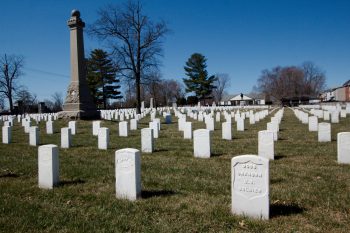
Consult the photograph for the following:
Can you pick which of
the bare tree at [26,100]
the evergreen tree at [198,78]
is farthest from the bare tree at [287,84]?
the bare tree at [26,100]

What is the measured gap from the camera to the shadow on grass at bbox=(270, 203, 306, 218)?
4551 millimetres

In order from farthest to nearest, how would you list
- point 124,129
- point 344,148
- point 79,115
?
1. point 79,115
2. point 124,129
3. point 344,148

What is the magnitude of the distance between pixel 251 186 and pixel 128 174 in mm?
2086

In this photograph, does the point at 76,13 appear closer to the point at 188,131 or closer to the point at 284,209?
the point at 188,131

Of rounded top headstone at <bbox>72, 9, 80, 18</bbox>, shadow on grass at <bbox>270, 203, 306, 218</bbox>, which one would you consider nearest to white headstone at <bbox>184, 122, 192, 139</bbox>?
shadow on grass at <bbox>270, 203, 306, 218</bbox>

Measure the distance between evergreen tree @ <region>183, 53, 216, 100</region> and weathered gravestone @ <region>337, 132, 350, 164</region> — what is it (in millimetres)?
68885

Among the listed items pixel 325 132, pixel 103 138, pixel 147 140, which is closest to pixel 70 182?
pixel 147 140

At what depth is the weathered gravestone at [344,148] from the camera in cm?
766

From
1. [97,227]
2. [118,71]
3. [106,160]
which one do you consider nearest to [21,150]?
[106,160]

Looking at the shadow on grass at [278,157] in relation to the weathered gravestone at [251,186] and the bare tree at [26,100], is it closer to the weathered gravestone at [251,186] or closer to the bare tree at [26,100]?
the weathered gravestone at [251,186]

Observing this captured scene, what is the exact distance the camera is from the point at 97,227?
13.8 feet

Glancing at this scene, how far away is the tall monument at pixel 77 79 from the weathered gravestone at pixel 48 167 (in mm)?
17793

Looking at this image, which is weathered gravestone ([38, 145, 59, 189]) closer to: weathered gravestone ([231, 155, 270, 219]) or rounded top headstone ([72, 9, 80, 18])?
weathered gravestone ([231, 155, 270, 219])

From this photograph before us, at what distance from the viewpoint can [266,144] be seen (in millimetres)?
8672
